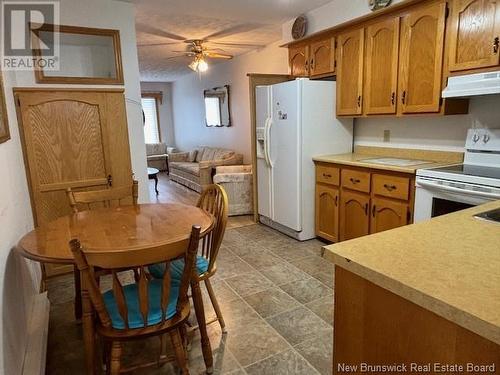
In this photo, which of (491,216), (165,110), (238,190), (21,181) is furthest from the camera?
(165,110)

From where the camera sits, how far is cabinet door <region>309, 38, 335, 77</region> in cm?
343

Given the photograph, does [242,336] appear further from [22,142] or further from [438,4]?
[438,4]

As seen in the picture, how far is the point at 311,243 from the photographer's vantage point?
3572mm

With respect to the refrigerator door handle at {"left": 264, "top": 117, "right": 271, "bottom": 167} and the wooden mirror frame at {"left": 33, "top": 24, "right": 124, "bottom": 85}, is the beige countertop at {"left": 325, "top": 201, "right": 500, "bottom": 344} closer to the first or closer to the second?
the refrigerator door handle at {"left": 264, "top": 117, "right": 271, "bottom": 167}

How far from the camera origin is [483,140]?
2.52 metres

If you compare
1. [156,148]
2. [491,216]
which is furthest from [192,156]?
[491,216]

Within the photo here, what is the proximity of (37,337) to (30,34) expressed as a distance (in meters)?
2.31

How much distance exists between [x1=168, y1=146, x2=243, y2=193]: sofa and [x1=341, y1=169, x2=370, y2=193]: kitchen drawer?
3099 mm

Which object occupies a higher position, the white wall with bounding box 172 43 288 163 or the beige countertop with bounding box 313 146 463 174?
the white wall with bounding box 172 43 288 163

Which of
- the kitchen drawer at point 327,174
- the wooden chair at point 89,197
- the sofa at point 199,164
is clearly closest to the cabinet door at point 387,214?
the kitchen drawer at point 327,174

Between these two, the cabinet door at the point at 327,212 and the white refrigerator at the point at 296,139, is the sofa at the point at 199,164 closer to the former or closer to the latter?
the white refrigerator at the point at 296,139

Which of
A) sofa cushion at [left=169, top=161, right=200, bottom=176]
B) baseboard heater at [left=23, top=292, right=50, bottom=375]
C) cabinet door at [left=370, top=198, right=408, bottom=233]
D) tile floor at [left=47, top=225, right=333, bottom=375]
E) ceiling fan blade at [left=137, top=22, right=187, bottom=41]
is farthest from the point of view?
sofa cushion at [left=169, top=161, right=200, bottom=176]

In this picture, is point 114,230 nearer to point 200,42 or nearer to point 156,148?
point 200,42

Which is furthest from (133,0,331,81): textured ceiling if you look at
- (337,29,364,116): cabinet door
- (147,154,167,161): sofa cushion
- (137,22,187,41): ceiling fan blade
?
(147,154,167,161): sofa cushion
